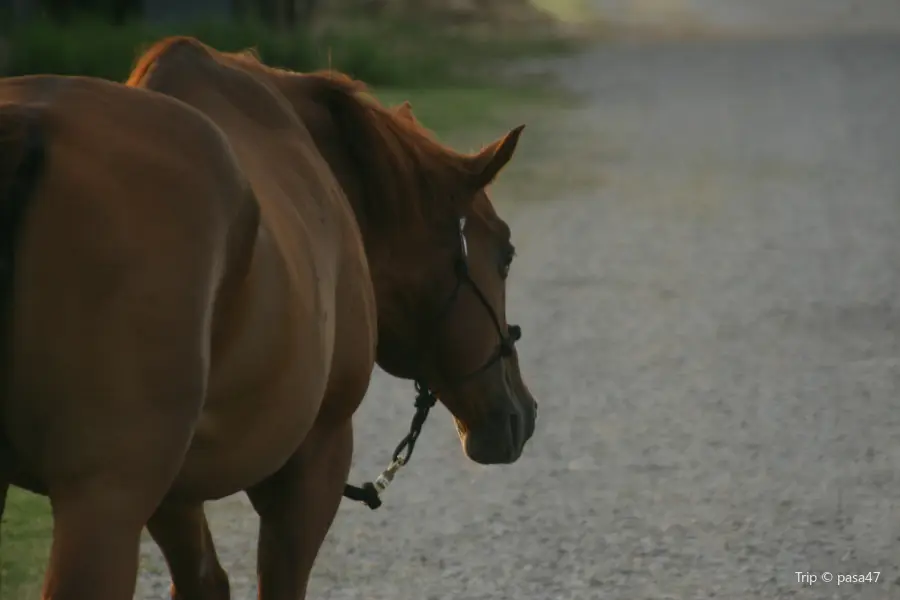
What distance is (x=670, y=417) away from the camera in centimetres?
605

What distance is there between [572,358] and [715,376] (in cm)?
66

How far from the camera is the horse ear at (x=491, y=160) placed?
317 cm

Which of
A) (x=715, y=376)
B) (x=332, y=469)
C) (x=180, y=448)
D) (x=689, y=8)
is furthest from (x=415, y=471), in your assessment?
(x=689, y=8)

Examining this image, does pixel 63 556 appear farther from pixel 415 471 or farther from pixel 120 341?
pixel 415 471

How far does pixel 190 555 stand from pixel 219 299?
1.06 metres

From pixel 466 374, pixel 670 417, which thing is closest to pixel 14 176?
pixel 466 374

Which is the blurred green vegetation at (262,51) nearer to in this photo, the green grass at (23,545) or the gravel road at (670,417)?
the gravel road at (670,417)

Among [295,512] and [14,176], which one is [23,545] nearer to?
[295,512]

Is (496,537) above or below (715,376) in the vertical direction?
above

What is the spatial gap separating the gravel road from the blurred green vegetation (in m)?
4.33

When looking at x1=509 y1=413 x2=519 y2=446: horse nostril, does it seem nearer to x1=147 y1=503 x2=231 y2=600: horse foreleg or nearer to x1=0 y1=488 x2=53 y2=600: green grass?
x1=147 y1=503 x2=231 y2=600: horse foreleg

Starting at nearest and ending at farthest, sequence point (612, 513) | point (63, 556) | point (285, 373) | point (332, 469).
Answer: point (63, 556) → point (285, 373) → point (332, 469) → point (612, 513)

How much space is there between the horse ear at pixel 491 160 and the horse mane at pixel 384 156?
0.06 feet

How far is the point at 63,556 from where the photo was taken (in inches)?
76.5
